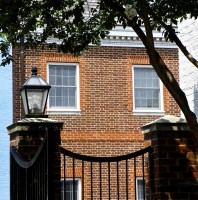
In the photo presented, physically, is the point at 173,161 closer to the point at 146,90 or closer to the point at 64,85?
the point at 64,85

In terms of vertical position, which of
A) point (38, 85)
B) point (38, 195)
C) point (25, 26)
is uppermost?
point (25, 26)

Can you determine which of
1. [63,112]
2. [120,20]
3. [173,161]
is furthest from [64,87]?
[173,161]

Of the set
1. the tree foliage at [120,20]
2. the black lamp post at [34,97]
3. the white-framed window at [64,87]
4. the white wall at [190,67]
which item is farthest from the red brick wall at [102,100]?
the black lamp post at [34,97]

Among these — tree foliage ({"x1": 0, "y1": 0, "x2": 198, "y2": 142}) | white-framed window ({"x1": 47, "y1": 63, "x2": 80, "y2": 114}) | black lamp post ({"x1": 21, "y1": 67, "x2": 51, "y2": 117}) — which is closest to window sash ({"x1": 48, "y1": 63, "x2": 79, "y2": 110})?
white-framed window ({"x1": 47, "y1": 63, "x2": 80, "y2": 114})

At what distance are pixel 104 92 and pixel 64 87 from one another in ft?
4.06

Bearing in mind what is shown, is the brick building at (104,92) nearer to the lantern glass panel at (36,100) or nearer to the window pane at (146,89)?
the window pane at (146,89)

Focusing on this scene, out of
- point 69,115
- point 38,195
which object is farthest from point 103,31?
point 69,115

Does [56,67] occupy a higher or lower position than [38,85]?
higher

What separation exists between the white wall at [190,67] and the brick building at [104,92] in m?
8.84

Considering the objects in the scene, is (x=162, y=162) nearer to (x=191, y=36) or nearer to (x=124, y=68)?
(x=191, y=36)

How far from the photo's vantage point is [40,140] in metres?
9.75

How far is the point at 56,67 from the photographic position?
23406 mm

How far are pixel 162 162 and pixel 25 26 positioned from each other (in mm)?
2982

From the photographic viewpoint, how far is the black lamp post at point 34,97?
1027 centimetres
